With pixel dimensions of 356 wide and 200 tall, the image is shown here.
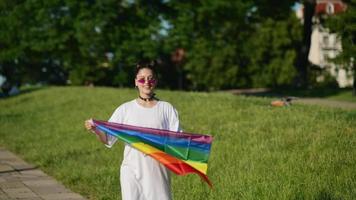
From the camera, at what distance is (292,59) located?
7056cm

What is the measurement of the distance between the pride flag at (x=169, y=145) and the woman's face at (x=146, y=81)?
1.11ft

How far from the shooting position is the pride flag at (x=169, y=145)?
5285 millimetres

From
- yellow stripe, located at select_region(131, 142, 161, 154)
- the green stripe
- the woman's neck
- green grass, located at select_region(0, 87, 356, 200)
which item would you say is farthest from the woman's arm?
green grass, located at select_region(0, 87, 356, 200)

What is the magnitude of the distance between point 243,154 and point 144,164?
4.94 meters

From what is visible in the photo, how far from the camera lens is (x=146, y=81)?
17.2 feet

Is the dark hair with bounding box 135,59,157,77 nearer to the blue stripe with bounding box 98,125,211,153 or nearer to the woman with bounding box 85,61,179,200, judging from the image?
the woman with bounding box 85,61,179,200

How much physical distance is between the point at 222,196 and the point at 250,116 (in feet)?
19.6

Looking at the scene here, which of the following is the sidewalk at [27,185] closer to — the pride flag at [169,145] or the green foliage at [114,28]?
the pride flag at [169,145]

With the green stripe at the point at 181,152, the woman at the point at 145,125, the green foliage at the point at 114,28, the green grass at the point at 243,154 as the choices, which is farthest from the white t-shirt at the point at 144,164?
the green foliage at the point at 114,28

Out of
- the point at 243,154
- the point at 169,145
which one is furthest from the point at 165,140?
the point at 243,154

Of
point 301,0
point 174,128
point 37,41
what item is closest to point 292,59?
point 301,0

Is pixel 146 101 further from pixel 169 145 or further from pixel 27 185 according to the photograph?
Answer: pixel 27 185

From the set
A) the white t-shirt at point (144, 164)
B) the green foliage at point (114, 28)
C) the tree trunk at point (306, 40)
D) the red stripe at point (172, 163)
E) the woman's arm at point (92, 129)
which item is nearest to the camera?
the white t-shirt at point (144, 164)

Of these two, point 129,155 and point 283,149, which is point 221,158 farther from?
point 129,155
